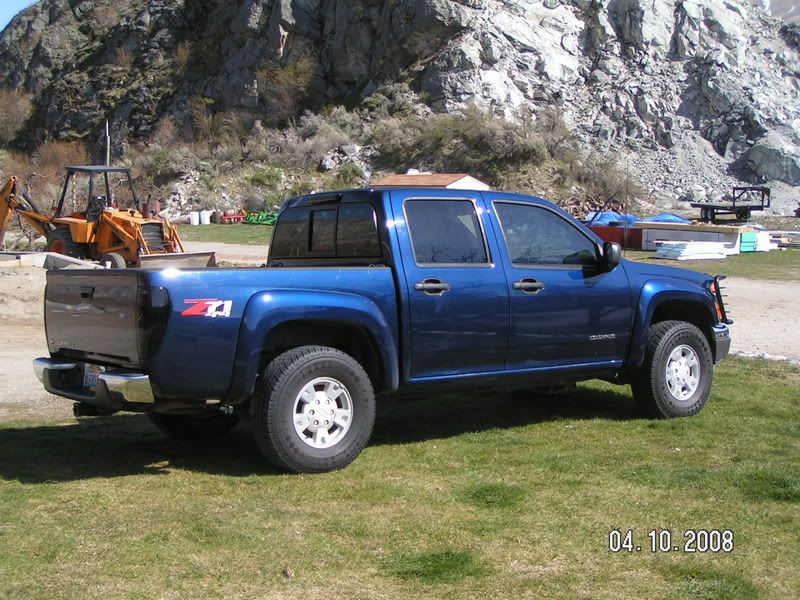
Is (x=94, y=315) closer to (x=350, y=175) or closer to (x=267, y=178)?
(x=350, y=175)

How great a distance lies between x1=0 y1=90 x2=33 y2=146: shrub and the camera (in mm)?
79000

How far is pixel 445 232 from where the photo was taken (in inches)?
277

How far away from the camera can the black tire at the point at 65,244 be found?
22.7m

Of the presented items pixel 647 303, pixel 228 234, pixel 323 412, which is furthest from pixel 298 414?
pixel 228 234

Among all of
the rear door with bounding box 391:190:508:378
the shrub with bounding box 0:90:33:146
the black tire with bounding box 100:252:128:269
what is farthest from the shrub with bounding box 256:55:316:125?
the rear door with bounding box 391:190:508:378

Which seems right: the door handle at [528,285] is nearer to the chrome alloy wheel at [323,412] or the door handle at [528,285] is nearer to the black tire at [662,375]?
the black tire at [662,375]

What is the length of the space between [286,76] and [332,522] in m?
58.9

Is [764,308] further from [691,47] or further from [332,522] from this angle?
[691,47]

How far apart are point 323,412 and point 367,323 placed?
0.66m

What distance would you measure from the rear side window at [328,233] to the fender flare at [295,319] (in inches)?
23.1

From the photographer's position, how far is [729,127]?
55625mm

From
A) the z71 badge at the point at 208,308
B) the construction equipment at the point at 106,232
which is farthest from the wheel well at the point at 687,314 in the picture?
the construction equipment at the point at 106,232

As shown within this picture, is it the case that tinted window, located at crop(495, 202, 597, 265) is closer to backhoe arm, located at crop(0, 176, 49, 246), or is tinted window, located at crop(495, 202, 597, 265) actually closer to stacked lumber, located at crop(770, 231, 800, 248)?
backhoe arm, located at crop(0, 176, 49, 246)

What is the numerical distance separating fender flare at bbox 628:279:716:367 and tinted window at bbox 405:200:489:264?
155 centimetres
